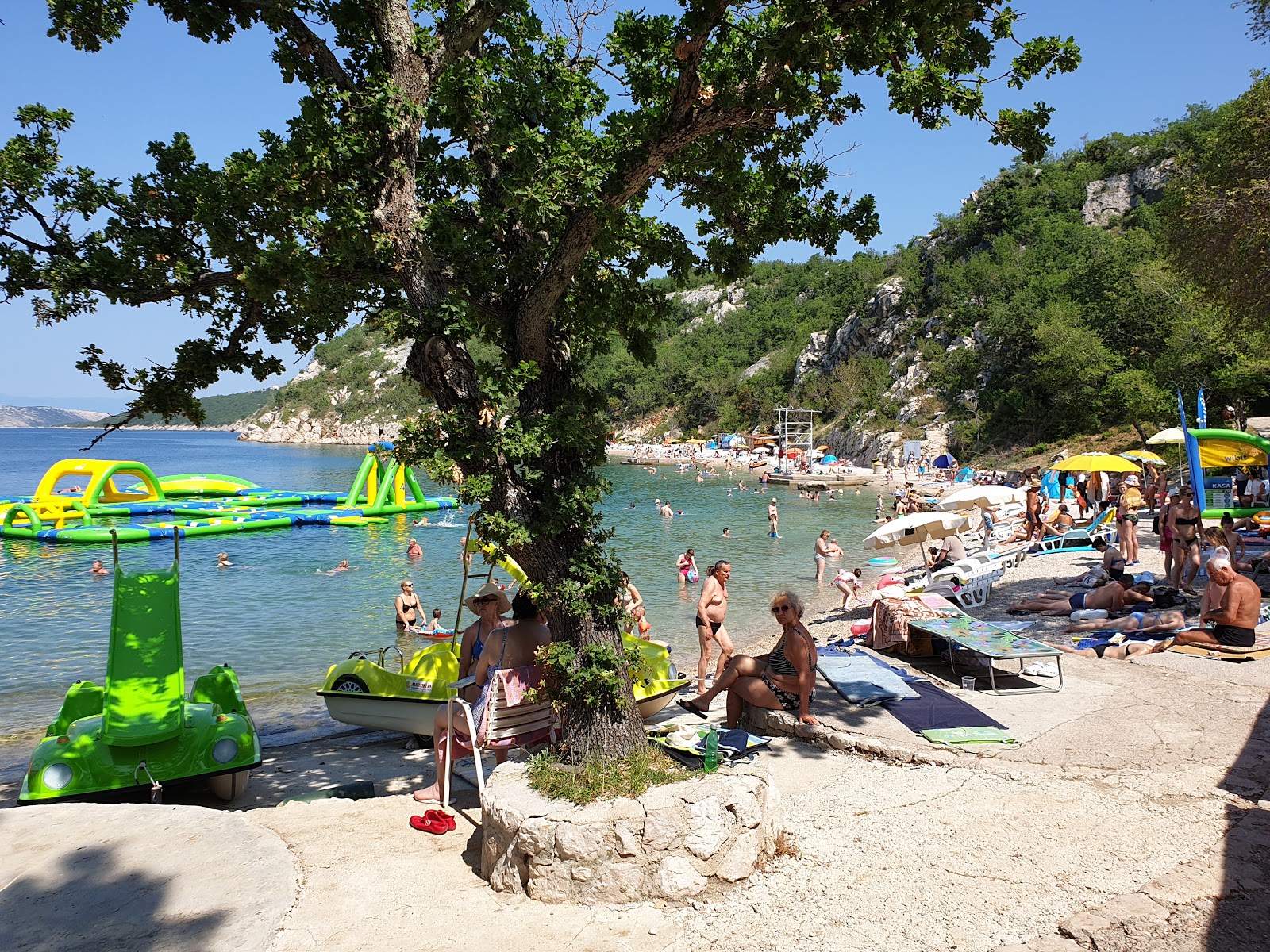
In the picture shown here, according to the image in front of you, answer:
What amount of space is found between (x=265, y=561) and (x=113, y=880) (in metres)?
21.7

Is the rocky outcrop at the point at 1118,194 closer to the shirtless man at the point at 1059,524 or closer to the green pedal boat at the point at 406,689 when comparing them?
the shirtless man at the point at 1059,524

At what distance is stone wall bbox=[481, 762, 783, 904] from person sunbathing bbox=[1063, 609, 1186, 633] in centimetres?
707

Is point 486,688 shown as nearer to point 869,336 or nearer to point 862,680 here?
point 862,680

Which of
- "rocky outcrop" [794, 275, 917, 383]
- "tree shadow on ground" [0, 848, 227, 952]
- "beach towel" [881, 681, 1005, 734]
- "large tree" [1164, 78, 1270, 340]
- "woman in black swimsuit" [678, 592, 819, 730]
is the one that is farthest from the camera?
"rocky outcrop" [794, 275, 917, 383]

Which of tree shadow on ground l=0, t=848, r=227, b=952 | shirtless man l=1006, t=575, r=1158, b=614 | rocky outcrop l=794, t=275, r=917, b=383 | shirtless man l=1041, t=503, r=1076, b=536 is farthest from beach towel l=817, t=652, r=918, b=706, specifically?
rocky outcrop l=794, t=275, r=917, b=383

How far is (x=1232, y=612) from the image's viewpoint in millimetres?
8438

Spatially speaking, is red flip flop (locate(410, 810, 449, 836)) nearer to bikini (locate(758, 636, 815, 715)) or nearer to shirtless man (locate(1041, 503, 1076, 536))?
bikini (locate(758, 636, 815, 715))

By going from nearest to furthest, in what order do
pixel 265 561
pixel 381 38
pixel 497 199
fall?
pixel 381 38, pixel 497 199, pixel 265 561

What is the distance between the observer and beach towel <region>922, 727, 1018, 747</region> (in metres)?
6.21

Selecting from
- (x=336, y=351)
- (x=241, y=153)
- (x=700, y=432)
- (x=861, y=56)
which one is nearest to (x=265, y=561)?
(x=241, y=153)

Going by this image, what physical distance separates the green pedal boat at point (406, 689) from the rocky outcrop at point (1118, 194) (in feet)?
222

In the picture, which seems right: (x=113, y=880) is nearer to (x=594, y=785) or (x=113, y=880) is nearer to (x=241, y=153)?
(x=594, y=785)

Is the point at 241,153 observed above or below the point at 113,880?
above

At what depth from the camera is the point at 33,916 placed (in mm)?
4004
